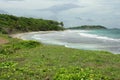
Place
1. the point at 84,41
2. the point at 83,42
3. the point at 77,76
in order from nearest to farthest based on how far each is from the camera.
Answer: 1. the point at 77,76
2. the point at 83,42
3. the point at 84,41

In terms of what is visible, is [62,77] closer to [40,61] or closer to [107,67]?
[107,67]

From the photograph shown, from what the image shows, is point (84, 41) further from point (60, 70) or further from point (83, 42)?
point (60, 70)

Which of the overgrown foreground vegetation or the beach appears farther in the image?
the beach

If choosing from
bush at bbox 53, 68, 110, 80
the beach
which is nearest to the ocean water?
the beach

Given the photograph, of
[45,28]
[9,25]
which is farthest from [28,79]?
[45,28]

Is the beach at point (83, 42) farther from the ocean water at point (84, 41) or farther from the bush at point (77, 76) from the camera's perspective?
the bush at point (77, 76)

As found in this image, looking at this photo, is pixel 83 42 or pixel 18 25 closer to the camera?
pixel 83 42

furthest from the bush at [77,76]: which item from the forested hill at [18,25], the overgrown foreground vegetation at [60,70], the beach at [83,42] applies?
the forested hill at [18,25]

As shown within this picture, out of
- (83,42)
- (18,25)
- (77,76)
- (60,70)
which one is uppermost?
(77,76)

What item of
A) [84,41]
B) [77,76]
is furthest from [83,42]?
[77,76]

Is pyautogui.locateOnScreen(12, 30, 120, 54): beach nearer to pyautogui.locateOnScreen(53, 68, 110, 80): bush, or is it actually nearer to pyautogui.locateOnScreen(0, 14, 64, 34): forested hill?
pyautogui.locateOnScreen(0, 14, 64, 34): forested hill

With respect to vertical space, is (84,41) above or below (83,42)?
below

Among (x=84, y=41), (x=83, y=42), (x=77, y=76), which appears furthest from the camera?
(x=84, y=41)

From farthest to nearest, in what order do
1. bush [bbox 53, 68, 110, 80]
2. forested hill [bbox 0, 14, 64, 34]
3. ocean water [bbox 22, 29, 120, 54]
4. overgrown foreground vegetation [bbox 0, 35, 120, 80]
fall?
forested hill [bbox 0, 14, 64, 34], ocean water [bbox 22, 29, 120, 54], overgrown foreground vegetation [bbox 0, 35, 120, 80], bush [bbox 53, 68, 110, 80]
